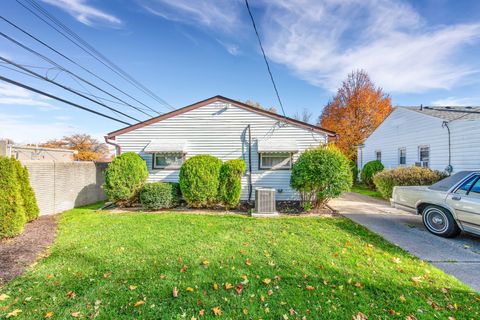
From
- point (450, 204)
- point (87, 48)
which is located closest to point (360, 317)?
point (450, 204)

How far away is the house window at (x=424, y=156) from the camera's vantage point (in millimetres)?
10644

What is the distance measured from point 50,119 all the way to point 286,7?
1594 centimetres

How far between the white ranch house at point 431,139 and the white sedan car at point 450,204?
5.79m

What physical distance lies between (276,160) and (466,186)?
552 centimetres

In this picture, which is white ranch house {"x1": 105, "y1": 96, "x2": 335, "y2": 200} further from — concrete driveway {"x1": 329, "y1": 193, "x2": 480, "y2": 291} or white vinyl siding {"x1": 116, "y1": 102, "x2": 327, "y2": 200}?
concrete driveway {"x1": 329, "y1": 193, "x2": 480, "y2": 291}

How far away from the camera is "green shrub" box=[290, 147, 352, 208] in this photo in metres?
6.71

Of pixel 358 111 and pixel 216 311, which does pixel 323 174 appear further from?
pixel 358 111

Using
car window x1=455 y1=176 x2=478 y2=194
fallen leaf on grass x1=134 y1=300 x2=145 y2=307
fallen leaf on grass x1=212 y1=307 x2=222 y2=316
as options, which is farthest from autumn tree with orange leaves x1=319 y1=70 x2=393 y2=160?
fallen leaf on grass x1=134 y1=300 x2=145 y2=307

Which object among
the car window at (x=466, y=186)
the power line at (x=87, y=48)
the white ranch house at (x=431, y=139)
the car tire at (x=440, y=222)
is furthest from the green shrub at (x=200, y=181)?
the white ranch house at (x=431, y=139)

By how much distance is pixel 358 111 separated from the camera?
20.1 meters

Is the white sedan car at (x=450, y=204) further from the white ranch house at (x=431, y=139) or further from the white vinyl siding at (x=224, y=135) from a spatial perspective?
the white ranch house at (x=431, y=139)

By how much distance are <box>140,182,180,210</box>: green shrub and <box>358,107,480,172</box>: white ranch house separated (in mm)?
12392

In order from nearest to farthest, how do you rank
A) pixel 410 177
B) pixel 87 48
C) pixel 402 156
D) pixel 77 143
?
pixel 87 48 → pixel 410 177 → pixel 402 156 → pixel 77 143

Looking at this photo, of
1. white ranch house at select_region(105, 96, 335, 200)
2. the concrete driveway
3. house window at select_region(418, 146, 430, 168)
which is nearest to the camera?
the concrete driveway
